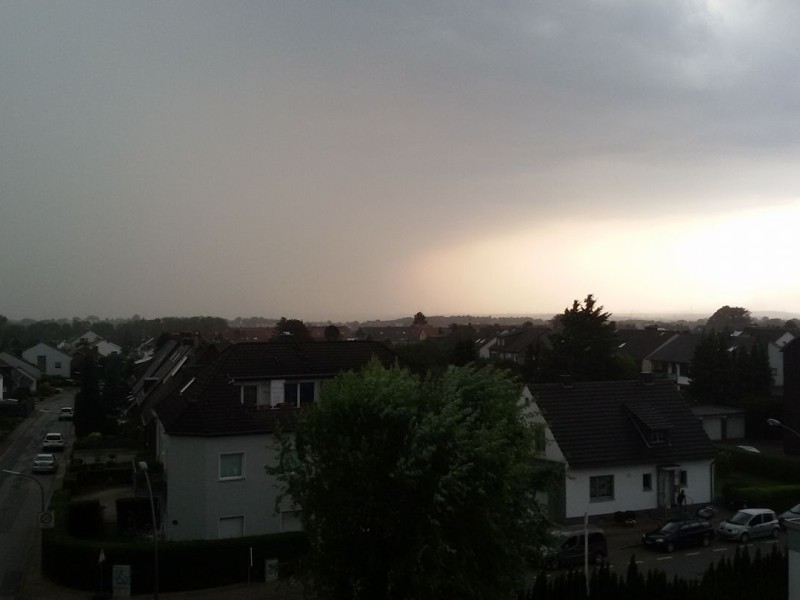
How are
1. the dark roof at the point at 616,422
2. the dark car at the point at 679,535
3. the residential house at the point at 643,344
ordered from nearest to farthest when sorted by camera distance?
1. the dark car at the point at 679,535
2. the dark roof at the point at 616,422
3. the residential house at the point at 643,344

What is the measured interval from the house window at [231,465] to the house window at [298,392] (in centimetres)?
369

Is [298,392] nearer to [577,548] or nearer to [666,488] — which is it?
[577,548]

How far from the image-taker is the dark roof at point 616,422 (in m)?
34.8

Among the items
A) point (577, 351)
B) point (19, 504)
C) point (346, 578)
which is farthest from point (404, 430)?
point (577, 351)

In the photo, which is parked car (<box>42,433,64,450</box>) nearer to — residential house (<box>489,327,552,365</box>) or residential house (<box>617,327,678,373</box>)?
residential house (<box>489,327,552,365</box>)

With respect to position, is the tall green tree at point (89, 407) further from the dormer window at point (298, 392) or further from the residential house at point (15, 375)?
the dormer window at point (298, 392)

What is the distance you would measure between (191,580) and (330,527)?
12.2 m

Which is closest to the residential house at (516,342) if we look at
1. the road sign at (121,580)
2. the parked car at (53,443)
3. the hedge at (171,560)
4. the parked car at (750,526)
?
the parked car at (53,443)

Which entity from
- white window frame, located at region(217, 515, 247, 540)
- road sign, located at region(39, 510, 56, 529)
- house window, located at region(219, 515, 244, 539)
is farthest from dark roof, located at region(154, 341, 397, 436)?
road sign, located at region(39, 510, 56, 529)

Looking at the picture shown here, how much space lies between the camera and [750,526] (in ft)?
105

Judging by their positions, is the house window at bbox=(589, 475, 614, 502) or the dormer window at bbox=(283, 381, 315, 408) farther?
the house window at bbox=(589, 475, 614, 502)

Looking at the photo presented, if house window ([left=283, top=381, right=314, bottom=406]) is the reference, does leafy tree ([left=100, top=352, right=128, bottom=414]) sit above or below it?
below

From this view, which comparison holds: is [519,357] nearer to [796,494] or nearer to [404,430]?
[796,494]

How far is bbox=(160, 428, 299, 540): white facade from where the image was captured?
29.4 m
